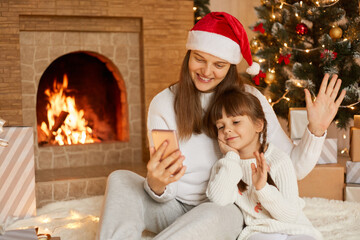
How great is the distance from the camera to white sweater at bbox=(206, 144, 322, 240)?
148 cm

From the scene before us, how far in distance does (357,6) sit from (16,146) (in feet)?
7.67

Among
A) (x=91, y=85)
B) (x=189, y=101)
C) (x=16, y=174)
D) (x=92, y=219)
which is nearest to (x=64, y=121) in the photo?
(x=91, y=85)

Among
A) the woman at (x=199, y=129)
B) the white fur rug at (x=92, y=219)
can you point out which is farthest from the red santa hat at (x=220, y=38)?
the white fur rug at (x=92, y=219)

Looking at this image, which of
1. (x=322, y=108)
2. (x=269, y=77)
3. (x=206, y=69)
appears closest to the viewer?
(x=322, y=108)

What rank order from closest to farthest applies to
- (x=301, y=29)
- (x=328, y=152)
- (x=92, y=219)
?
(x=92, y=219) < (x=328, y=152) < (x=301, y=29)

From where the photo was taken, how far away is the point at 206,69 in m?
1.70

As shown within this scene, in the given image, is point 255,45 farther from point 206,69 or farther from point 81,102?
point 206,69

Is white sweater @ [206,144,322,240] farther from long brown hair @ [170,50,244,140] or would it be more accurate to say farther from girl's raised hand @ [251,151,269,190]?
long brown hair @ [170,50,244,140]

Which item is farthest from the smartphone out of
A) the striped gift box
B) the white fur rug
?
the striped gift box

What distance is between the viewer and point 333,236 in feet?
6.37

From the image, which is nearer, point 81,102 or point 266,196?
point 266,196

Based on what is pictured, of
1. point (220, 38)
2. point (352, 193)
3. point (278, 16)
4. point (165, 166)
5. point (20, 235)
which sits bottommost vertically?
point (352, 193)

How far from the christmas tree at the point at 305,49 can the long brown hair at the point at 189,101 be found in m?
1.42

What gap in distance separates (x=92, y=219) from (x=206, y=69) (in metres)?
1.00
